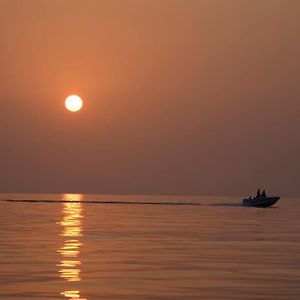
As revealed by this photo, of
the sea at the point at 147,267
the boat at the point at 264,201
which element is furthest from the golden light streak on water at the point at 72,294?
the boat at the point at 264,201

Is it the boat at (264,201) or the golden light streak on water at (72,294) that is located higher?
the boat at (264,201)

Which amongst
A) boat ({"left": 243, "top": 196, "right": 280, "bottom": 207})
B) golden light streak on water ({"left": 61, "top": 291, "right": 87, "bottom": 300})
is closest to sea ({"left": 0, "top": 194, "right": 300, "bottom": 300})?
golden light streak on water ({"left": 61, "top": 291, "right": 87, "bottom": 300})

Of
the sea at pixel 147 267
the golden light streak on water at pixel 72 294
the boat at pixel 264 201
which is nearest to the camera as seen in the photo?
the golden light streak on water at pixel 72 294

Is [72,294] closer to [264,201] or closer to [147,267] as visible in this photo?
[147,267]

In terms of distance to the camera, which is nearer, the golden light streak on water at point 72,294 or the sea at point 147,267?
the golden light streak on water at point 72,294

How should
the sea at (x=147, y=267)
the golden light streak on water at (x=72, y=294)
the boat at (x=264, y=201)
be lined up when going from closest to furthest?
the golden light streak on water at (x=72, y=294), the sea at (x=147, y=267), the boat at (x=264, y=201)

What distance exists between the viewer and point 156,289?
111 feet

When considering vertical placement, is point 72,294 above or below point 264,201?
below

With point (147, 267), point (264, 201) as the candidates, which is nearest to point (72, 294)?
point (147, 267)

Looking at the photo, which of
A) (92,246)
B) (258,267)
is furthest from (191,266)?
(92,246)

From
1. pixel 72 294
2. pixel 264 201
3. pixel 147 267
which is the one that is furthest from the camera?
pixel 264 201

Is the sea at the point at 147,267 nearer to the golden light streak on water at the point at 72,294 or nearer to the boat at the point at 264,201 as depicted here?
the golden light streak on water at the point at 72,294

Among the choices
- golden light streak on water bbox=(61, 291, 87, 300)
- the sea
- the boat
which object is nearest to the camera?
golden light streak on water bbox=(61, 291, 87, 300)

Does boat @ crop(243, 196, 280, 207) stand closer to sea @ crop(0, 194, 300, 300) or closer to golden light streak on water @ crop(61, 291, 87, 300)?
sea @ crop(0, 194, 300, 300)
